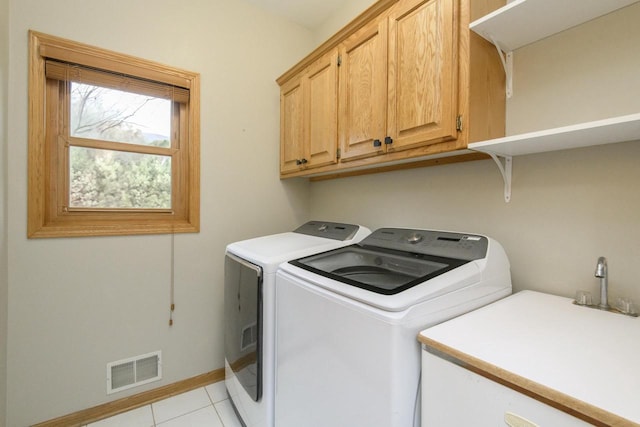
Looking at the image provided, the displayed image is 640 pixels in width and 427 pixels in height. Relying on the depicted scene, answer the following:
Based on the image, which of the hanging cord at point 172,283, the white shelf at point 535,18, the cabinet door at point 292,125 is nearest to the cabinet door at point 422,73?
the white shelf at point 535,18

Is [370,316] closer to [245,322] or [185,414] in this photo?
[245,322]

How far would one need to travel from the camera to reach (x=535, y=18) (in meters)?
1.07

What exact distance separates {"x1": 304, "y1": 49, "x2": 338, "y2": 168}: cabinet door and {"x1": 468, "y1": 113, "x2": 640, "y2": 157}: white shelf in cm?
85

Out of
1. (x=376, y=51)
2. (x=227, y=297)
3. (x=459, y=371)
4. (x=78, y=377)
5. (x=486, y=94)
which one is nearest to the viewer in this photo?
(x=459, y=371)

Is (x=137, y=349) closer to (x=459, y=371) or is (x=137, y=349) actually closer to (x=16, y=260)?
(x=16, y=260)

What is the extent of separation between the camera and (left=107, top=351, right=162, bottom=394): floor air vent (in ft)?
5.72

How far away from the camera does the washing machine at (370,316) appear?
2.62ft

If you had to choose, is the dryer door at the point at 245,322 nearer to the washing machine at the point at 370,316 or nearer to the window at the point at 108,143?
the washing machine at the point at 370,316

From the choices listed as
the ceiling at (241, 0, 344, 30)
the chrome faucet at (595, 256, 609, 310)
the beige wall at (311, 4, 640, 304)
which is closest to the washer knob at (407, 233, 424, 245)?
the beige wall at (311, 4, 640, 304)

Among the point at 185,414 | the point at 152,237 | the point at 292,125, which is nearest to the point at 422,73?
the point at 292,125

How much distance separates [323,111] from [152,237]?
1.36m

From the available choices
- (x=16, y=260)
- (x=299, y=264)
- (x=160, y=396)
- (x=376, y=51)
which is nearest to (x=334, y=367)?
(x=299, y=264)

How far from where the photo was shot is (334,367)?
0.96m

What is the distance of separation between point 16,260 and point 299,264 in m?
1.52
